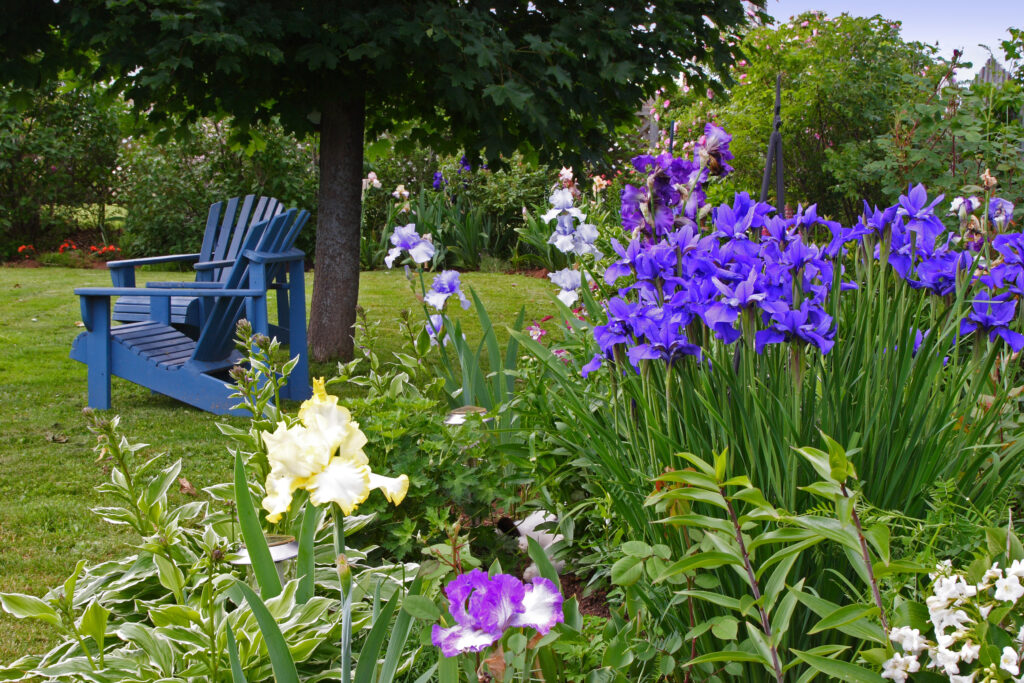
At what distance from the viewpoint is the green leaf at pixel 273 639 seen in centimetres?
123

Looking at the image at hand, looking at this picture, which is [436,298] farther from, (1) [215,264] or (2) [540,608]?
(1) [215,264]

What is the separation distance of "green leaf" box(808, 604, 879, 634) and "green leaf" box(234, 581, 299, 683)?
0.82 metres

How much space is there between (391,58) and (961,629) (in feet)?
11.7

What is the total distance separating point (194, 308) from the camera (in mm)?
5320

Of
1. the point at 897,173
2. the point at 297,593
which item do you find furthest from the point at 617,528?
the point at 897,173

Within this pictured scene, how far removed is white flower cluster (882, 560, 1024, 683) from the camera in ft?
3.30

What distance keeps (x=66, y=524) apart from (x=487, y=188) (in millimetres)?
8014

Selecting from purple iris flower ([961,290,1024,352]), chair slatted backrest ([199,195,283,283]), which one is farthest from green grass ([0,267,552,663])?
purple iris flower ([961,290,1024,352])

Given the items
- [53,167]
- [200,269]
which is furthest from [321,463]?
[53,167]

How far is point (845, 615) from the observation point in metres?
1.11

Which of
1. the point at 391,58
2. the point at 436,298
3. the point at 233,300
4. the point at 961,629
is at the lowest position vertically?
the point at 961,629

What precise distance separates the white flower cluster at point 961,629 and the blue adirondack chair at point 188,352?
149 inches

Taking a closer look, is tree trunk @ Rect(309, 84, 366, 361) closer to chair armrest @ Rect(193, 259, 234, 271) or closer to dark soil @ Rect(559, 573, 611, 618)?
chair armrest @ Rect(193, 259, 234, 271)

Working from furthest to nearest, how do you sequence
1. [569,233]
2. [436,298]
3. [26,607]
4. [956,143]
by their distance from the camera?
[956,143], [569,233], [436,298], [26,607]
